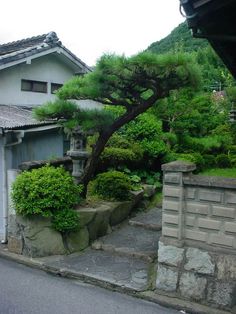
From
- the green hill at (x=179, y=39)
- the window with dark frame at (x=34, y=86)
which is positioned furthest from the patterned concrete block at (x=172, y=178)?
the green hill at (x=179, y=39)

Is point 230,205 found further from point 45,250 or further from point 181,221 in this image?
point 45,250

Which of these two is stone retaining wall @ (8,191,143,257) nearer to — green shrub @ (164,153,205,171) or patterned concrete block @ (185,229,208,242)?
patterned concrete block @ (185,229,208,242)

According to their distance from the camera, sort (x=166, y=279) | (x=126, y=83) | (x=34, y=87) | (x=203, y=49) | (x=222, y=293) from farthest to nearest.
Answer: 1. (x=203, y=49)
2. (x=34, y=87)
3. (x=126, y=83)
4. (x=166, y=279)
5. (x=222, y=293)

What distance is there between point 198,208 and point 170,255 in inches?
35.4

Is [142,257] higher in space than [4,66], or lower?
lower

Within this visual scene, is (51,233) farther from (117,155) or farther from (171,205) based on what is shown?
(117,155)

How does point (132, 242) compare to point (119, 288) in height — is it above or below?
above

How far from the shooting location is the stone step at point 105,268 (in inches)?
258

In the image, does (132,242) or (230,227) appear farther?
(132,242)

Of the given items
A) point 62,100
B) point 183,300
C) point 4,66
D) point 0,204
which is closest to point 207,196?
point 183,300

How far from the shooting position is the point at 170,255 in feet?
19.9

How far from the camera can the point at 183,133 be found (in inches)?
599

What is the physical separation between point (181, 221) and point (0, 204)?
4.84 metres

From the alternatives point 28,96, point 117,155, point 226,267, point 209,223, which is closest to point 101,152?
point 117,155
